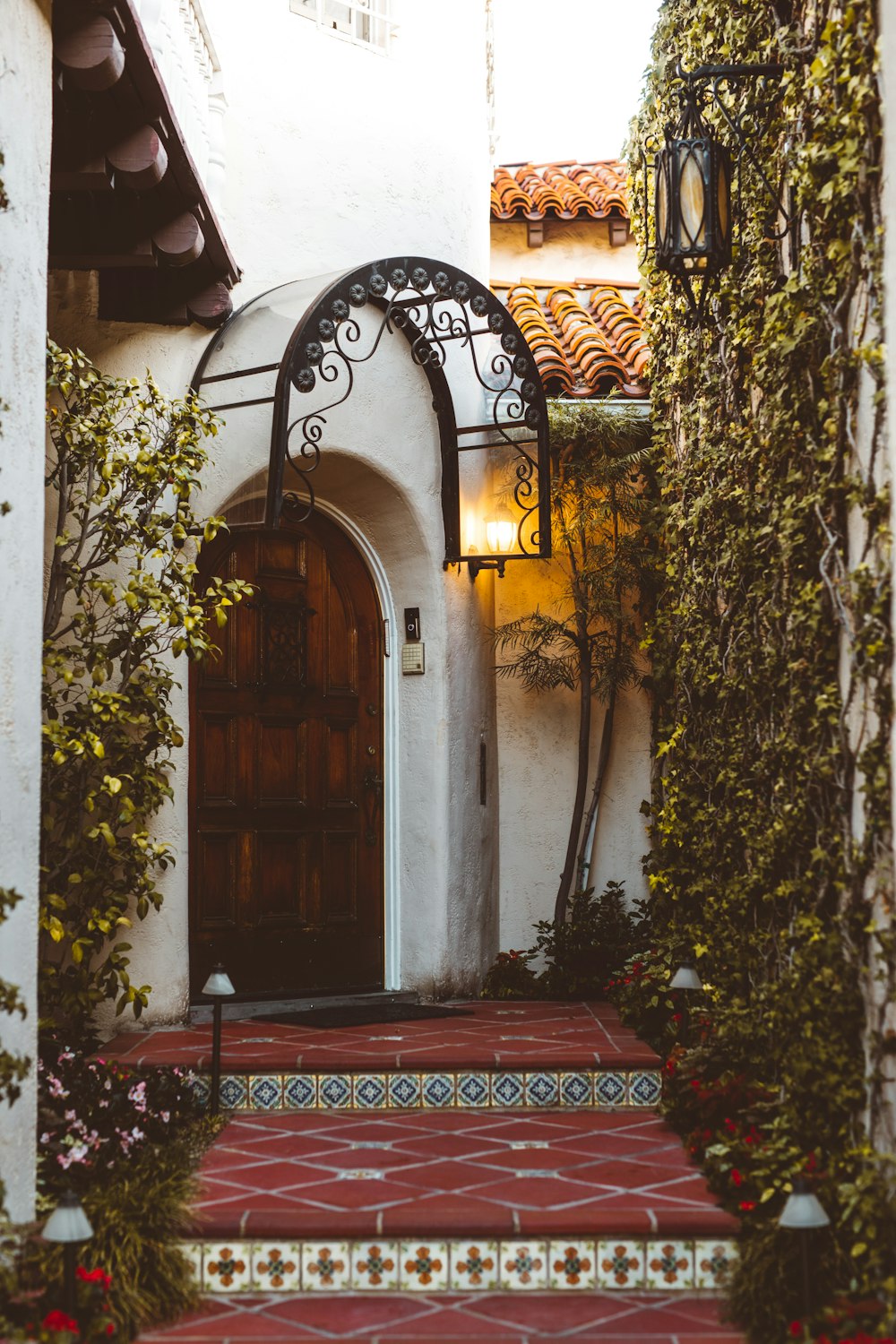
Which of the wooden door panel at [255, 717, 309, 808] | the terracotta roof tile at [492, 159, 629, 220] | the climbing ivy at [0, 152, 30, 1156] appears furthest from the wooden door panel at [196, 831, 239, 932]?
the terracotta roof tile at [492, 159, 629, 220]

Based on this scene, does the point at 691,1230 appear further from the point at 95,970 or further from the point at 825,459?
the point at 95,970

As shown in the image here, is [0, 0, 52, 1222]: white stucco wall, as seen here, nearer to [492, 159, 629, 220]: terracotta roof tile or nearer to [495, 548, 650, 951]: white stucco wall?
[495, 548, 650, 951]: white stucco wall

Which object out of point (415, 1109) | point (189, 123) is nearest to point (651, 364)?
point (189, 123)

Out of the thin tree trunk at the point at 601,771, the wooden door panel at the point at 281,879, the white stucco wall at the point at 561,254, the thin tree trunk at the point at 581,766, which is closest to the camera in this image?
the wooden door panel at the point at 281,879

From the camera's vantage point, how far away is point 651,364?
7914 mm

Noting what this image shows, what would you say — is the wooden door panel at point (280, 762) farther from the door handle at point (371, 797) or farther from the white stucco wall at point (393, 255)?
the white stucco wall at point (393, 255)

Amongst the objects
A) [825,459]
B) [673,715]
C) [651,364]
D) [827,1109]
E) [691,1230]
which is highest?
[651,364]

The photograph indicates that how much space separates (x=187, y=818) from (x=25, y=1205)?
2.68 m

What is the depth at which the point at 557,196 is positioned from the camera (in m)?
10.7

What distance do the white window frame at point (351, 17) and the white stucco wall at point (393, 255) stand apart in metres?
0.07

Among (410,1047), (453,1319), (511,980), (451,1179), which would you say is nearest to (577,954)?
(511,980)

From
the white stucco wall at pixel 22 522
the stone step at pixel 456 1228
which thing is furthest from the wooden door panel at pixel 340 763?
the white stucco wall at pixel 22 522

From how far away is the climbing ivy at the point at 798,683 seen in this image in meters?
4.00

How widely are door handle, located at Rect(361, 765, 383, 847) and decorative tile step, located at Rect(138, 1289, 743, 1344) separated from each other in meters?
3.78
